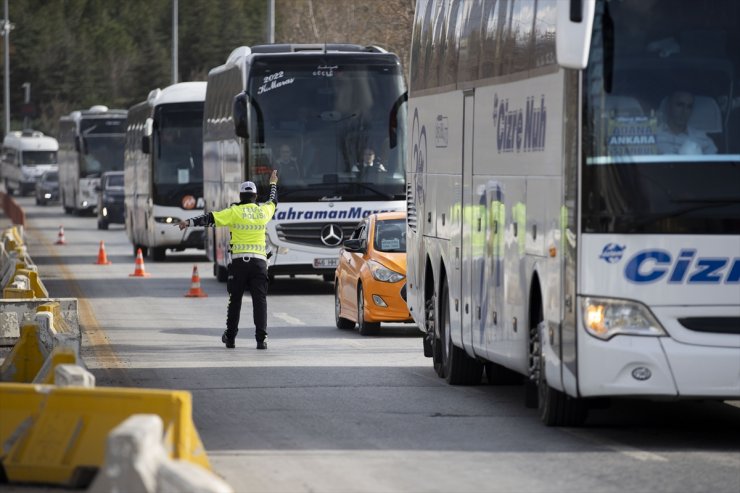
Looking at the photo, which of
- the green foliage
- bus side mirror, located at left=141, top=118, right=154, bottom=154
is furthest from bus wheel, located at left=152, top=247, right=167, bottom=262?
the green foliage

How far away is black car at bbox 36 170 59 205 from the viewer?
86812mm

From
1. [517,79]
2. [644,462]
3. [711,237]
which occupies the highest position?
[517,79]

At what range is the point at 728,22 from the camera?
11.8 meters

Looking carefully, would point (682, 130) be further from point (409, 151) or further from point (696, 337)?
point (409, 151)

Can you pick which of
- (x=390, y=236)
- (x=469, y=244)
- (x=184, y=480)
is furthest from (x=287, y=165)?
(x=184, y=480)

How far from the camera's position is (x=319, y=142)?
2864 cm

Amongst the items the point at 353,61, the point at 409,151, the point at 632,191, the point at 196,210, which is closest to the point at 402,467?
the point at 632,191

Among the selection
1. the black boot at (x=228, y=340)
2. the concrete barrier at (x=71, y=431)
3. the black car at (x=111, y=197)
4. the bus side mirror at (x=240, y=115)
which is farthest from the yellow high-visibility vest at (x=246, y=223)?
the black car at (x=111, y=197)

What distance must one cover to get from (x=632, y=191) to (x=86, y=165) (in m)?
56.7

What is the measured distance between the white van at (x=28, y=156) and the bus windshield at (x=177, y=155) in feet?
184

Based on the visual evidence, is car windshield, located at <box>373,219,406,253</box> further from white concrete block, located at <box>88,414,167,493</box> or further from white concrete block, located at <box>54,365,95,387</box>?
white concrete block, located at <box>88,414,167,493</box>

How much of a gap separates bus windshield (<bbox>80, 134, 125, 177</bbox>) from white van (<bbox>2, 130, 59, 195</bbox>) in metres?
28.5

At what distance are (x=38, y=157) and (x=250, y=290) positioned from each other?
7880cm

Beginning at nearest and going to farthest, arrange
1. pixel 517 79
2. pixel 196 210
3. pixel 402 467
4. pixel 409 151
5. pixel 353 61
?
pixel 402 467 → pixel 517 79 → pixel 409 151 → pixel 353 61 → pixel 196 210
